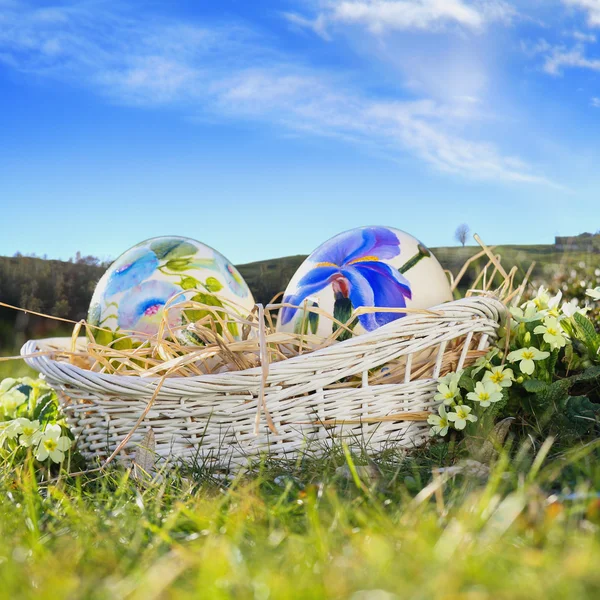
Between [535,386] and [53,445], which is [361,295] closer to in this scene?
[535,386]

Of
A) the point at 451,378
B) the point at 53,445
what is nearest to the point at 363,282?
the point at 451,378

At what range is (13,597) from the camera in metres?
0.86

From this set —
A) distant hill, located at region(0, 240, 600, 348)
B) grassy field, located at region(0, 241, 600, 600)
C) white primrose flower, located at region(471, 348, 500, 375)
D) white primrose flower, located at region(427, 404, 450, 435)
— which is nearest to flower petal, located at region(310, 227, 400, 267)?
white primrose flower, located at region(471, 348, 500, 375)

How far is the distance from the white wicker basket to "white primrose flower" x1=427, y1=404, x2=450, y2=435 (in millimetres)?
44

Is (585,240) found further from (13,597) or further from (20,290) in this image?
(13,597)

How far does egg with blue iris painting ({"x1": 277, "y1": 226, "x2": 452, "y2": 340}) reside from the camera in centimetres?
220

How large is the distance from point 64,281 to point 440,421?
5380 mm

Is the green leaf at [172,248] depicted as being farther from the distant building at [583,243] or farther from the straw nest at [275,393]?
the distant building at [583,243]

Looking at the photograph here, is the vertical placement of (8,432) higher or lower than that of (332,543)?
lower

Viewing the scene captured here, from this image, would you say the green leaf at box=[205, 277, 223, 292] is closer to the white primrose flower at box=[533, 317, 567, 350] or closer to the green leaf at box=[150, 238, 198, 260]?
the green leaf at box=[150, 238, 198, 260]

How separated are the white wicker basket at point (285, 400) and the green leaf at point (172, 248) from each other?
0.74 metres

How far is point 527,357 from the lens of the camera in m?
2.06

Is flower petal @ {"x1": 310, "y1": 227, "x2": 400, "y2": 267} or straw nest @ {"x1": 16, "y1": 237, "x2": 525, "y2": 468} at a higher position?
flower petal @ {"x1": 310, "y1": 227, "x2": 400, "y2": 267}

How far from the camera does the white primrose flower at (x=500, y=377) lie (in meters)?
A: 2.02
